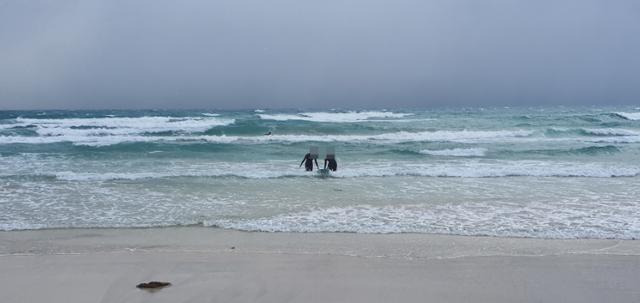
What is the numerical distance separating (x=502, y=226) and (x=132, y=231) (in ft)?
17.2

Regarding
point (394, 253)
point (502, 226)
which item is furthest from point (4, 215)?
point (502, 226)

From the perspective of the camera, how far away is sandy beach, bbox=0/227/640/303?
4832mm

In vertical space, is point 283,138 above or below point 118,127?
below

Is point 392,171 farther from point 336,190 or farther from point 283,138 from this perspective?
point 283,138

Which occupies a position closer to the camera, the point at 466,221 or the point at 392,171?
the point at 466,221

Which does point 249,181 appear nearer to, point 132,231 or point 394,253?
point 132,231

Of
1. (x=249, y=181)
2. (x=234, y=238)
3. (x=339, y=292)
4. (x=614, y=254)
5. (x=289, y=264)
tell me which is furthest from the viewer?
(x=249, y=181)

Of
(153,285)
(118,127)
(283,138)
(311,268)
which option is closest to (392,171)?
(311,268)

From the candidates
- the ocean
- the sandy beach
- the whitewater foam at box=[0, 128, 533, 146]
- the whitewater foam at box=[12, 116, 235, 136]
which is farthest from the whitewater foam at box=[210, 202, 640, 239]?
the whitewater foam at box=[12, 116, 235, 136]

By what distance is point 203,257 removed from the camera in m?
6.00

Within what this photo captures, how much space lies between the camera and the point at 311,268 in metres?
5.59

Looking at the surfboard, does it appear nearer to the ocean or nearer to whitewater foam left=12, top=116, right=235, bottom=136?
the ocean

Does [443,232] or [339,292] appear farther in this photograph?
[443,232]

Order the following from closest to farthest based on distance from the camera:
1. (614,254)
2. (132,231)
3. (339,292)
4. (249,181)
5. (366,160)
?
(339,292), (614,254), (132,231), (249,181), (366,160)
